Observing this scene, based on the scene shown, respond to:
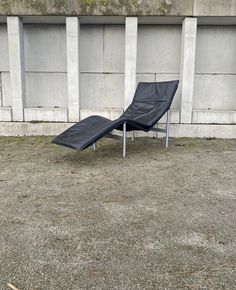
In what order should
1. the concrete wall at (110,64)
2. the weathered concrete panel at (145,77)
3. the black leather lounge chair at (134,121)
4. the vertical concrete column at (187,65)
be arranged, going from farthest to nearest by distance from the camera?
the weathered concrete panel at (145,77) < the concrete wall at (110,64) < the vertical concrete column at (187,65) < the black leather lounge chair at (134,121)

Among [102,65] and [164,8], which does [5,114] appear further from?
[164,8]

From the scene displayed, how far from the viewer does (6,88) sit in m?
6.51

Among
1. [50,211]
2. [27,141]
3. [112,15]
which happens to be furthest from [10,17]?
[50,211]

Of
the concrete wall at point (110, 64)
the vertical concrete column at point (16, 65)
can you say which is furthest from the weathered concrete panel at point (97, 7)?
the concrete wall at point (110, 64)

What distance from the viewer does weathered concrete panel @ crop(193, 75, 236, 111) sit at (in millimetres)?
6457

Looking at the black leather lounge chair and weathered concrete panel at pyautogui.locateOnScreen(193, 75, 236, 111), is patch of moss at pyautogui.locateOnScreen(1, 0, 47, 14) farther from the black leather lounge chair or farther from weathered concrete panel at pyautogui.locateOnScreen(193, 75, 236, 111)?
weathered concrete panel at pyautogui.locateOnScreen(193, 75, 236, 111)

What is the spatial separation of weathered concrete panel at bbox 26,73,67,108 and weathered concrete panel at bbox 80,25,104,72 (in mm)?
583

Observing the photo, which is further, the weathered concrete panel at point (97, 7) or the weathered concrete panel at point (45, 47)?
the weathered concrete panel at point (45, 47)

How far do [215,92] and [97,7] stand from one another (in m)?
Result: 3.13

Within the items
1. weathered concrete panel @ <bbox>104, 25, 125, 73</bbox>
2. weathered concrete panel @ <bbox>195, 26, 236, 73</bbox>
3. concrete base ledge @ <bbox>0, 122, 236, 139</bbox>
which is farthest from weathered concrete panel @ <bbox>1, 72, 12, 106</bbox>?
weathered concrete panel @ <bbox>195, 26, 236, 73</bbox>

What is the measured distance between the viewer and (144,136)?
602 centimetres

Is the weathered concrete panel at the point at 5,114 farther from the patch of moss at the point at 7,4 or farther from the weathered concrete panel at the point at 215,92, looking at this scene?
the weathered concrete panel at the point at 215,92

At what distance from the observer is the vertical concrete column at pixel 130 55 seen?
556 cm

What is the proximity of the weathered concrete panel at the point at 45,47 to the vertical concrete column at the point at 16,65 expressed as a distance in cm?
49
